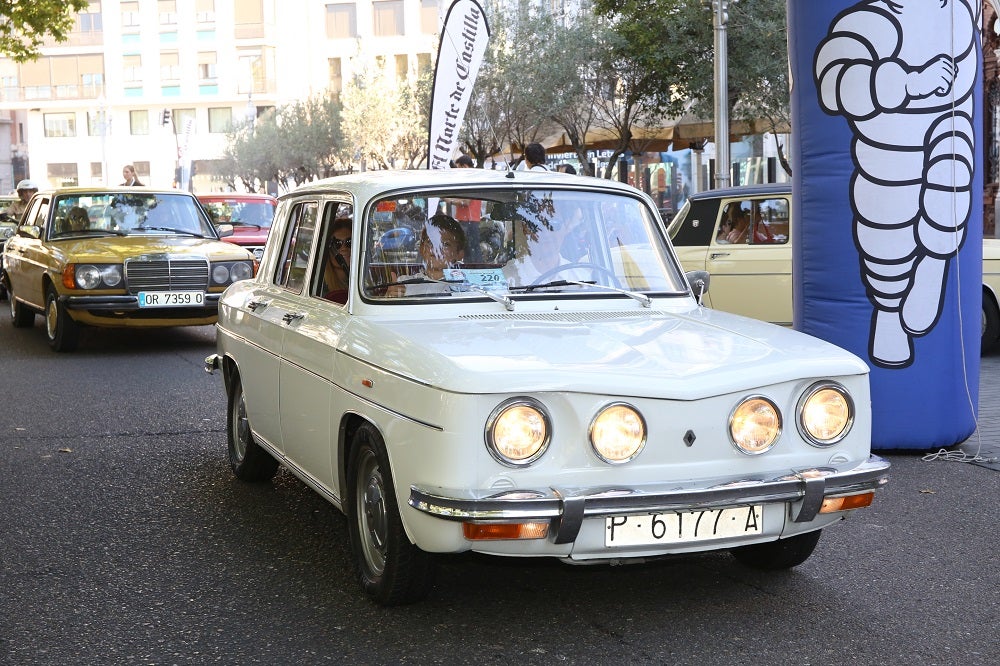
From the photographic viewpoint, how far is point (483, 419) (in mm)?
4027

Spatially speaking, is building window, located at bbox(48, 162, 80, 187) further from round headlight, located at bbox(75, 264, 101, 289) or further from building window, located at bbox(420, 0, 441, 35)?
round headlight, located at bbox(75, 264, 101, 289)

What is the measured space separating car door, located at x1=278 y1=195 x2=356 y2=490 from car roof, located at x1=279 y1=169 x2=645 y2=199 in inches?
6.1

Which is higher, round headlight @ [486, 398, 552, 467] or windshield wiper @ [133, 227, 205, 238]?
windshield wiper @ [133, 227, 205, 238]

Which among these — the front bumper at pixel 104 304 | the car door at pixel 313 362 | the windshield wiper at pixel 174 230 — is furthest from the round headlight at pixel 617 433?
the windshield wiper at pixel 174 230

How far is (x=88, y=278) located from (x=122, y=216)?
1.25 meters

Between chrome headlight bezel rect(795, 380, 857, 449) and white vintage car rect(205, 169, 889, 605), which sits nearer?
white vintage car rect(205, 169, 889, 605)

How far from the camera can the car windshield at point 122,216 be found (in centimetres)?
1363

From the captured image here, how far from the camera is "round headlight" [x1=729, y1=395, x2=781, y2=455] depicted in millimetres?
4297

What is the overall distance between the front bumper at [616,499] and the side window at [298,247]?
77.3 inches

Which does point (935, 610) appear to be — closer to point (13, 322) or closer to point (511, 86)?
point (13, 322)

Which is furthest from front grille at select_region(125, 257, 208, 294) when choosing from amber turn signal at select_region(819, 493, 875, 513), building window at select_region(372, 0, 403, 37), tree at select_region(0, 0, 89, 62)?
building window at select_region(372, 0, 403, 37)

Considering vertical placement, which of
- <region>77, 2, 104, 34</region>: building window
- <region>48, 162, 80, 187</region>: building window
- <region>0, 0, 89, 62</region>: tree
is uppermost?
<region>77, 2, 104, 34</region>: building window

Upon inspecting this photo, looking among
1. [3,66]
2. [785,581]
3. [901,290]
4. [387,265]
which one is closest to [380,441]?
[387,265]

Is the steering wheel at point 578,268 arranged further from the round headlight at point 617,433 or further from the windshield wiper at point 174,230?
the windshield wiper at point 174,230
